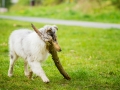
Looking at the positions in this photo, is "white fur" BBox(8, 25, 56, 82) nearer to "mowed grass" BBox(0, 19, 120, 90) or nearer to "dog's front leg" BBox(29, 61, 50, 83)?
"dog's front leg" BBox(29, 61, 50, 83)

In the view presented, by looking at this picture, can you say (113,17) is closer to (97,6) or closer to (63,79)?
(97,6)

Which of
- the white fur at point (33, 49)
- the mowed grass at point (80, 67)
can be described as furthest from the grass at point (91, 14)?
the white fur at point (33, 49)

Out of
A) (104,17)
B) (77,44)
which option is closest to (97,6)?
(104,17)

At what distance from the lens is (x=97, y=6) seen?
83.5 ft

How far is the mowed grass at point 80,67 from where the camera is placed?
683cm

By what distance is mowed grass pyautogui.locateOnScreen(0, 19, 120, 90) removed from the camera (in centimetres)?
683

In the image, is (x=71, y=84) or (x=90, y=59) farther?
(x=90, y=59)

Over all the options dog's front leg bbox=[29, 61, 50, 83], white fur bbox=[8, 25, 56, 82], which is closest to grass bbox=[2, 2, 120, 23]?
white fur bbox=[8, 25, 56, 82]

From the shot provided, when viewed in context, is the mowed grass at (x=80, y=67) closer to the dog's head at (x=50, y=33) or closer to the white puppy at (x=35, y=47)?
the white puppy at (x=35, y=47)

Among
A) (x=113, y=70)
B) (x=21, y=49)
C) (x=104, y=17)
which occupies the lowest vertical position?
(x=104, y=17)

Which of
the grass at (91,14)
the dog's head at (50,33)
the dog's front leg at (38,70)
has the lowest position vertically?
the grass at (91,14)

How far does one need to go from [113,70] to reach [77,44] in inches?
172

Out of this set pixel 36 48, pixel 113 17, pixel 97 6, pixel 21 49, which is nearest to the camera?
pixel 36 48

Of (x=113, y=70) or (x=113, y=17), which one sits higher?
(x=113, y=70)
